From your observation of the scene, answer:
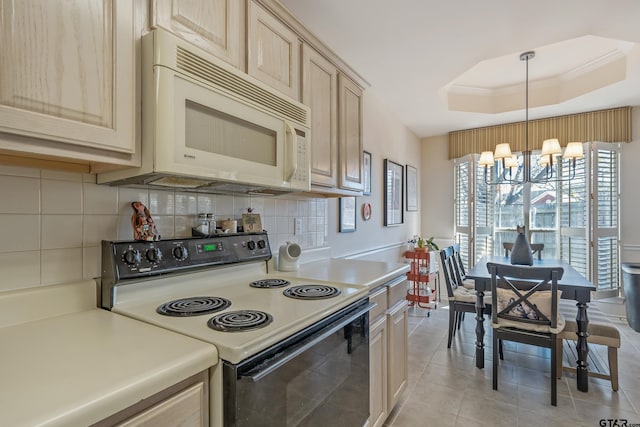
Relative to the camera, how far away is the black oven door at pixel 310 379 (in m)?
0.80

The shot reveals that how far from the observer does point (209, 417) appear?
2.62ft

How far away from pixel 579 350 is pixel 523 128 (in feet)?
9.47

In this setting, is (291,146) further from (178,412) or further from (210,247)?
(178,412)

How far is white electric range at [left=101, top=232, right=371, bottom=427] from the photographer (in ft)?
2.69

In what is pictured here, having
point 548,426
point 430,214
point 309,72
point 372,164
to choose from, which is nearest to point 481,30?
point 309,72

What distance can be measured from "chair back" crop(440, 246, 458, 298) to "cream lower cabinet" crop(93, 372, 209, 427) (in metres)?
2.50

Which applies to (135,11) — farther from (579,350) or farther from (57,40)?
(579,350)

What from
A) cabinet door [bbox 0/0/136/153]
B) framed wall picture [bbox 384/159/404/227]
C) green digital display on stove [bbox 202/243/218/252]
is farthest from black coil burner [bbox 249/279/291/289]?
framed wall picture [bbox 384/159/404/227]

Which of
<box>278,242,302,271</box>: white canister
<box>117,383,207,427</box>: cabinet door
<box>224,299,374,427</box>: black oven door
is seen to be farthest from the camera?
<box>278,242,302,271</box>: white canister

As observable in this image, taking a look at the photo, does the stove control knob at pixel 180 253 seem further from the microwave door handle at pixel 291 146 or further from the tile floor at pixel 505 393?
the tile floor at pixel 505 393

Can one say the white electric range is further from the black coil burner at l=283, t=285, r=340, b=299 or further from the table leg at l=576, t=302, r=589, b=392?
the table leg at l=576, t=302, r=589, b=392

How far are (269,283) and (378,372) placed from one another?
2.40 feet

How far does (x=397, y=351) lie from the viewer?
1846mm

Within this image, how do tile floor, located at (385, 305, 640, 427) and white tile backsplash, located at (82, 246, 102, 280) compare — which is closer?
white tile backsplash, located at (82, 246, 102, 280)
